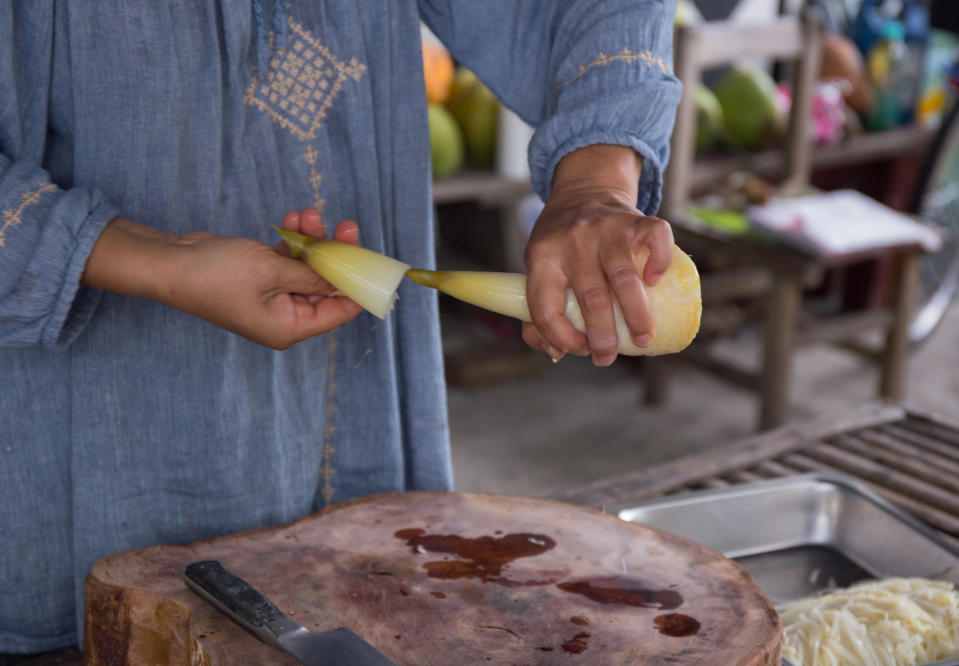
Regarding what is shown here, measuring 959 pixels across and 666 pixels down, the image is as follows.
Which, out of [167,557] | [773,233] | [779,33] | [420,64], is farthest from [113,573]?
[779,33]

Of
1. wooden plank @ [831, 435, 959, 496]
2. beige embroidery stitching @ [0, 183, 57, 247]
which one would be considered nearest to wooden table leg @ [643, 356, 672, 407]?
wooden plank @ [831, 435, 959, 496]

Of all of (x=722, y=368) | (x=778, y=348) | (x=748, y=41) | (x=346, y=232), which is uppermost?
(x=748, y=41)

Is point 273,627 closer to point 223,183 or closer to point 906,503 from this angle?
point 223,183

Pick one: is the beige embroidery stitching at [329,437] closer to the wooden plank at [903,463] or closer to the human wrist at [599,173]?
the human wrist at [599,173]

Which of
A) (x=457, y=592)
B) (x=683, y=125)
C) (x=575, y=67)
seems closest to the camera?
(x=457, y=592)

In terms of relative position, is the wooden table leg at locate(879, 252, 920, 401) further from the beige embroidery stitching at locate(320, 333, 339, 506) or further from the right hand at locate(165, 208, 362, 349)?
the right hand at locate(165, 208, 362, 349)

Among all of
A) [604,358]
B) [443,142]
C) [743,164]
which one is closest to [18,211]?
[604,358]

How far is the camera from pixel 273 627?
3.07 ft

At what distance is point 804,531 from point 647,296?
644 millimetres

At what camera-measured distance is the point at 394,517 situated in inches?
47.4

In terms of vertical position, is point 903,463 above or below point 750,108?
below

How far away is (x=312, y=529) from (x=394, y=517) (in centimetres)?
10

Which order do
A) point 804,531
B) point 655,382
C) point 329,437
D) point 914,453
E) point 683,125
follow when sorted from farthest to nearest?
1. point 655,382
2. point 683,125
3. point 914,453
4. point 804,531
5. point 329,437

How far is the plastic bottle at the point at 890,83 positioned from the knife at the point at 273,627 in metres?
3.81
